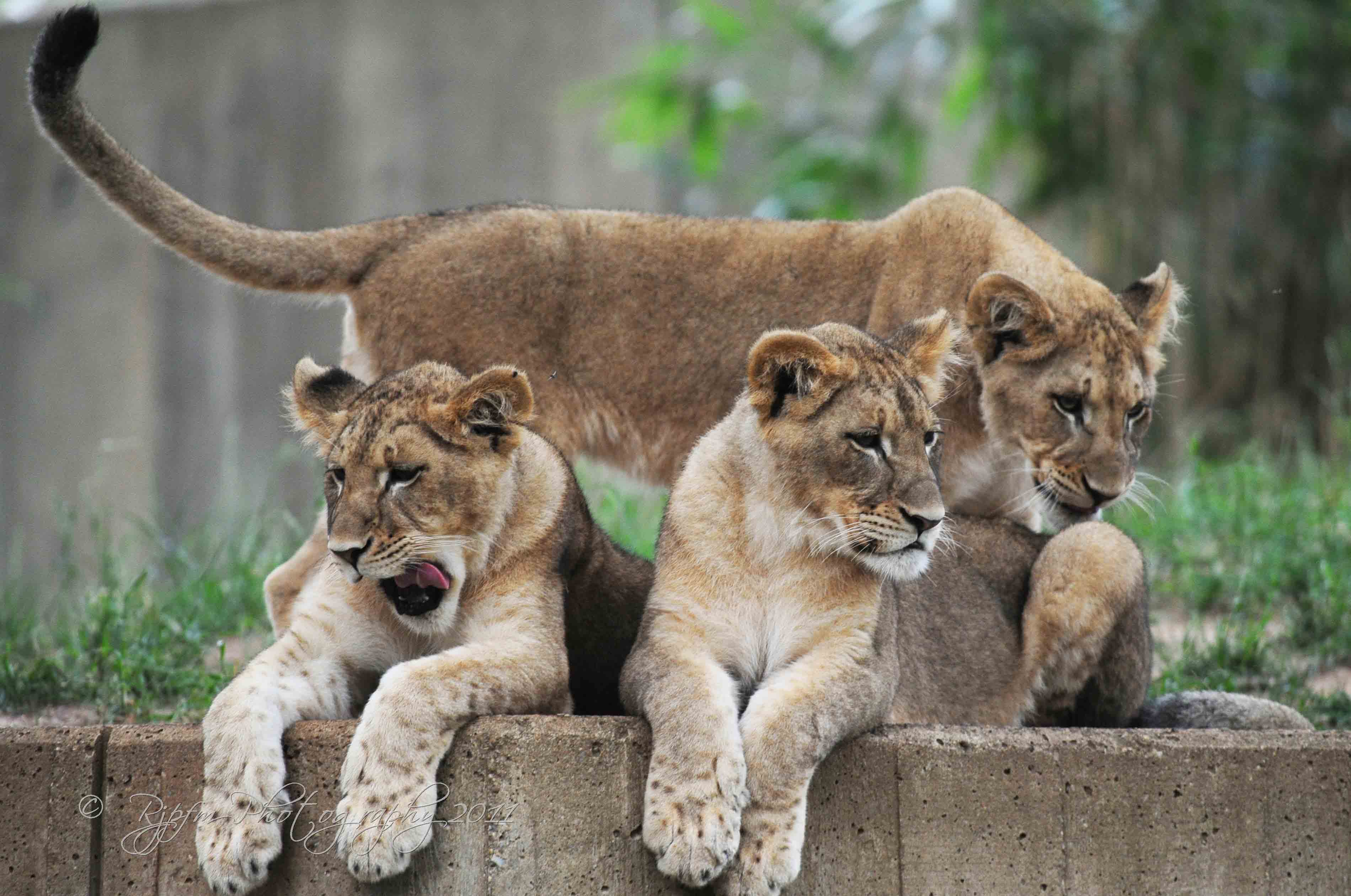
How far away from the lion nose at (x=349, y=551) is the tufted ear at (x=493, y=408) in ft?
1.16

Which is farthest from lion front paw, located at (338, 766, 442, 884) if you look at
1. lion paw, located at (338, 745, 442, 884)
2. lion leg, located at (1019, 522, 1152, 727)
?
lion leg, located at (1019, 522, 1152, 727)

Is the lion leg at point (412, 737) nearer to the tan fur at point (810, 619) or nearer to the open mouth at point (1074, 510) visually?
the tan fur at point (810, 619)

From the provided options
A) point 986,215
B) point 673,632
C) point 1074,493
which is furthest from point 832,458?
point 986,215

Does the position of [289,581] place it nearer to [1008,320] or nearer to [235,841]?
[235,841]

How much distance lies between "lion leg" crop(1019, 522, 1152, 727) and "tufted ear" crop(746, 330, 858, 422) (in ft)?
3.43

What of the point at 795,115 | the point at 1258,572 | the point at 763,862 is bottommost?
the point at 763,862

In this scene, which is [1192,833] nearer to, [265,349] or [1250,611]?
[1250,611]

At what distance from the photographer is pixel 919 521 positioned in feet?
11.5

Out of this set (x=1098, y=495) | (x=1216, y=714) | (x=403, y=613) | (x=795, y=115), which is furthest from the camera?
(x=795, y=115)

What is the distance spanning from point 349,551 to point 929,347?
5.03 ft

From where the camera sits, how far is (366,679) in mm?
3865

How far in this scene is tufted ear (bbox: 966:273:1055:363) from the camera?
15.5 ft

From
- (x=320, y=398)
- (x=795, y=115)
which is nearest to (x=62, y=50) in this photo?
(x=320, y=398)

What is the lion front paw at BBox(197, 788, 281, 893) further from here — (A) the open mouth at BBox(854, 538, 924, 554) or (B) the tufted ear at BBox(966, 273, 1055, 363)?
(B) the tufted ear at BBox(966, 273, 1055, 363)
